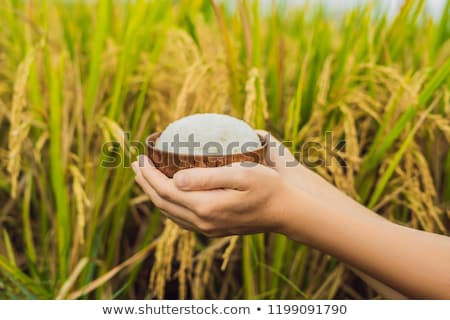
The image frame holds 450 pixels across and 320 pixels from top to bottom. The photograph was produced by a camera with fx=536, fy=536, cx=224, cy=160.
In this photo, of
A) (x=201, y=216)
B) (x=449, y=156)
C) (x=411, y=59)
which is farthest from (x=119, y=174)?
(x=411, y=59)

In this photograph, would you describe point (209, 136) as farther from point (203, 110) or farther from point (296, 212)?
point (203, 110)

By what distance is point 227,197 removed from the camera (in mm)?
1018

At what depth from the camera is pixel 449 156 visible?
1.47m

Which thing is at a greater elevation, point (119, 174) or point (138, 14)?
point (138, 14)

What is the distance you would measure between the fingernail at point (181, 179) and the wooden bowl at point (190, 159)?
45 millimetres

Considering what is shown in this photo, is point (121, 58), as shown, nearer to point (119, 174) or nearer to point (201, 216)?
point (119, 174)

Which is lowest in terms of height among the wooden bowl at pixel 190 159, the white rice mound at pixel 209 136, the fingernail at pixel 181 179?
the fingernail at pixel 181 179

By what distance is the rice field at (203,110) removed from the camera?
1.43m

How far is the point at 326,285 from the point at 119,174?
2.17ft

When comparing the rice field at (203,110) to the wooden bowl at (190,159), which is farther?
the rice field at (203,110)

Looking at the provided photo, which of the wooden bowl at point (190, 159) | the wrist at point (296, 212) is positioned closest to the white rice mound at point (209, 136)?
the wooden bowl at point (190, 159)

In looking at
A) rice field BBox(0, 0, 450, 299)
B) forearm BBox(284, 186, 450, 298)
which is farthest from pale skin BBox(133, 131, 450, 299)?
rice field BBox(0, 0, 450, 299)

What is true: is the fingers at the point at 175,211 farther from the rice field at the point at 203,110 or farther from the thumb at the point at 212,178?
the rice field at the point at 203,110

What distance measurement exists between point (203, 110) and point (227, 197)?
1.82 feet
